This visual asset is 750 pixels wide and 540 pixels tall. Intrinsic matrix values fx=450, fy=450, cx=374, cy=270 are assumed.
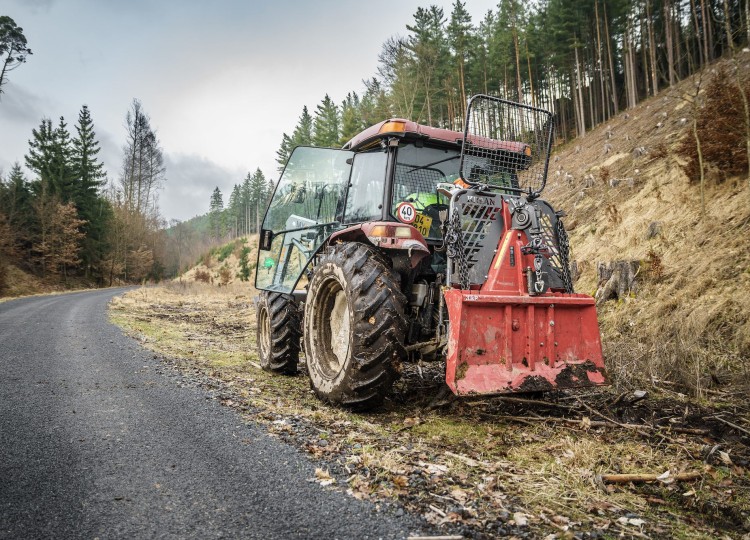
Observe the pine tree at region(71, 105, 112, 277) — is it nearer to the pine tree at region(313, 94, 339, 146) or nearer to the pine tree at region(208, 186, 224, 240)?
the pine tree at region(313, 94, 339, 146)

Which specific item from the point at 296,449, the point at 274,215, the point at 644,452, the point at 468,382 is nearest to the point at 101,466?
the point at 296,449

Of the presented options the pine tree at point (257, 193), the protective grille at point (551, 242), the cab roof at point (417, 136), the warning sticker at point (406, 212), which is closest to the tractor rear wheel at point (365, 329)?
the warning sticker at point (406, 212)

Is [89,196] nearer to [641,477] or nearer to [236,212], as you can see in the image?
[641,477]

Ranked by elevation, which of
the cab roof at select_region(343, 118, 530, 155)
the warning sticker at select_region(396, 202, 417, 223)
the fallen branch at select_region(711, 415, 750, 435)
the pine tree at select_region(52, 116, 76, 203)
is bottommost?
the fallen branch at select_region(711, 415, 750, 435)

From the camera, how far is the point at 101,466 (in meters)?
2.49

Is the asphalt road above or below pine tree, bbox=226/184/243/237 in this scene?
below

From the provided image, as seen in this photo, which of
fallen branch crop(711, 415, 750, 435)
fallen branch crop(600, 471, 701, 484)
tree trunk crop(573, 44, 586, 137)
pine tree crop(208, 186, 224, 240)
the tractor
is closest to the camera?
fallen branch crop(600, 471, 701, 484)

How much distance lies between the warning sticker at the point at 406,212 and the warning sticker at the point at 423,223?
0.06m

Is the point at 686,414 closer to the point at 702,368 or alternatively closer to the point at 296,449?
the point at 702,368

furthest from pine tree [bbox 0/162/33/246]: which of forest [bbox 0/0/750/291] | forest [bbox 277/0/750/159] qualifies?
forest [bbox 277/0/750/159]

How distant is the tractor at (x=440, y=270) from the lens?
11.4 ft

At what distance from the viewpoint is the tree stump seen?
7.25 metres

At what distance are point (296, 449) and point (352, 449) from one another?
0.34 meters

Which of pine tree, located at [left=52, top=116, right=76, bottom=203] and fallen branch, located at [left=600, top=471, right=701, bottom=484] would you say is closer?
fallen branch, located at [left=600, top=471, right=701, bottom=484]
